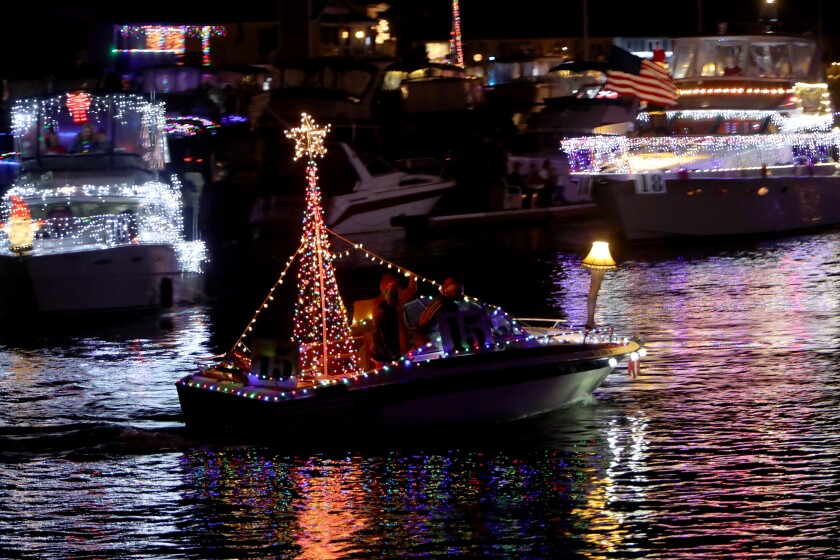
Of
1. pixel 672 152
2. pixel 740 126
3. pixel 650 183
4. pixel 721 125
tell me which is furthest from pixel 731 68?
pixel 650 183

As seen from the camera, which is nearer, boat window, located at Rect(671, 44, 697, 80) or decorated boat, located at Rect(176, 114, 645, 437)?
decorated boat, located at Rect(176, 114, 645, 437)

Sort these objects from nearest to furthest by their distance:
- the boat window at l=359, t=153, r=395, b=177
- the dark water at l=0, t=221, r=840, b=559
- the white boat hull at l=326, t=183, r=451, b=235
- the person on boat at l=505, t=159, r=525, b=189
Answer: the dark water at l=0, t=221, r=840, b=559 → the white boat hull at l=326, t=183, r=451, b=235 → the boat window at l=359, t=153, r=395, b=177 → the person on boat at l=505, t=159, r=525, b=189

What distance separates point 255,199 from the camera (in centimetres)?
4366

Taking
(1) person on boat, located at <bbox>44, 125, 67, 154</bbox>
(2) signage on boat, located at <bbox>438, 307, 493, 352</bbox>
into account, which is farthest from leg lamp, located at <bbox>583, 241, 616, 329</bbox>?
(1) person on boat, located at <bbox>44, 125, 67, 154</bbox>

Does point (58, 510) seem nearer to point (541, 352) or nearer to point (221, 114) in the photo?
point (541, 352)

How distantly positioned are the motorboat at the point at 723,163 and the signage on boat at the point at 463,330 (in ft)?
63.4

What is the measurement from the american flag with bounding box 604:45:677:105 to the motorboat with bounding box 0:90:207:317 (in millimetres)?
10154

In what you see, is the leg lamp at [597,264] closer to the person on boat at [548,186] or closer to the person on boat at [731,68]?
the person on boat at [731,68]

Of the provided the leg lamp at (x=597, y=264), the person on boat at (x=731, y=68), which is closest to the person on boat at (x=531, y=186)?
the person on boat at (x=731, y=68)

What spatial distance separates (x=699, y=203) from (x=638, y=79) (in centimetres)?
444

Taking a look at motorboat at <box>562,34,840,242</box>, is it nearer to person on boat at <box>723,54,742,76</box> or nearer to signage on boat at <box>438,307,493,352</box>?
person on boat at <box>723,54,742,76</box>

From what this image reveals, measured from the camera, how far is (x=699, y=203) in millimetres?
35438

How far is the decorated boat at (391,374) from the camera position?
14273mm

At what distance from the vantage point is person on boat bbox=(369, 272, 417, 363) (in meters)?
14.9
